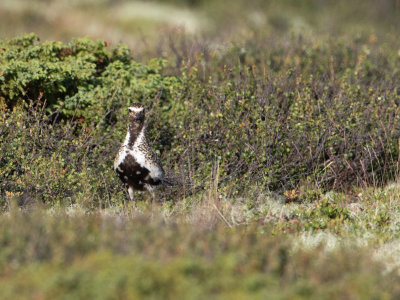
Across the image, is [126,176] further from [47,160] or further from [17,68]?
[17,68]

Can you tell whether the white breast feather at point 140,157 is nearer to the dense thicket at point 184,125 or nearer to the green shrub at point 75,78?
the dense thicket at point 184,125

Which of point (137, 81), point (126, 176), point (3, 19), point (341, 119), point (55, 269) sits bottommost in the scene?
point (55, 269)

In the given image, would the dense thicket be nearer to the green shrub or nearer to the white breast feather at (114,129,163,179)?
the green shrub

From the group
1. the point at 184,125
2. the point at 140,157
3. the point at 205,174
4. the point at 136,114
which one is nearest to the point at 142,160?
the point at 140,157

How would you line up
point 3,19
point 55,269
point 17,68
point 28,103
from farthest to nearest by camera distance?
point 3,19, point 28,103, point 17,68, point 55,269

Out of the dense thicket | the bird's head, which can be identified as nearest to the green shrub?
the dense thicket

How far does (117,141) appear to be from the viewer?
→ 7199mm

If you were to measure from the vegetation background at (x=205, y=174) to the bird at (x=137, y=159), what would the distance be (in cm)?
29

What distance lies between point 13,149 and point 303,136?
3390 mm

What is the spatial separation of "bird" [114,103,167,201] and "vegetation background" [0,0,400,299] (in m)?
0.29

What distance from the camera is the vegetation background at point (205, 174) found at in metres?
3.72

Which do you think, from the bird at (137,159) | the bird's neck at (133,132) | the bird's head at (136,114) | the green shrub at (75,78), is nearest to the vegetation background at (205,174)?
the green shrub at (75,78)

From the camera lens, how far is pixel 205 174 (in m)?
6.91

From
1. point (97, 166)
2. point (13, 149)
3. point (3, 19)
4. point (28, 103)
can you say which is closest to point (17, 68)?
point (28, 103)
